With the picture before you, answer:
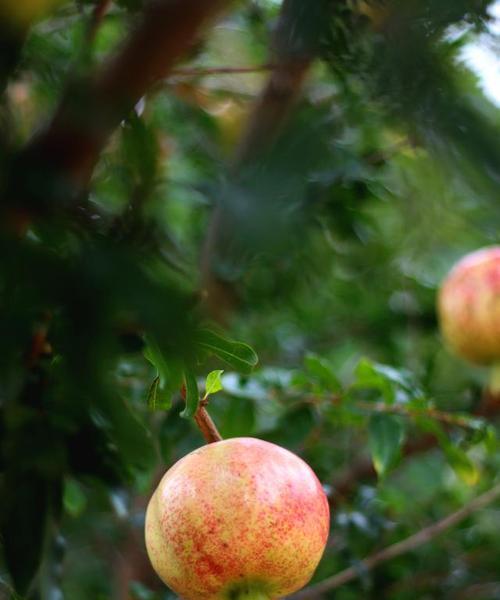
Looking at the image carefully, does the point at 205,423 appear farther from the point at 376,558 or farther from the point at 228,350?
the point at 376,558

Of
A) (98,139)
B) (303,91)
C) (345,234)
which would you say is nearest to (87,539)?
(345,234)

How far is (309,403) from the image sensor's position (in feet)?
4.91

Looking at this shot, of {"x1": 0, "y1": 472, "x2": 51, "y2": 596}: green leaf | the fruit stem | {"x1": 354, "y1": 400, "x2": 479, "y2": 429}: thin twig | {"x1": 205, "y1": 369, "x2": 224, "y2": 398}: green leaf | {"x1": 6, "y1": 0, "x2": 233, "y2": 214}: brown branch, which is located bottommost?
{"x1": 354, "y1": 400, "x2": 479, "y2": 429}: thin twig

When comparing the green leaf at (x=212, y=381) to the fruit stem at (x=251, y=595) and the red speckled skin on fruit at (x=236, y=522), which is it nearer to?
the red speckled skin on fruit at (x=236, y=522)

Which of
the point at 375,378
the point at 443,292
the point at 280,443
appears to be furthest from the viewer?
the point at 443,292

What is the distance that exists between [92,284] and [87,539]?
1863 mm

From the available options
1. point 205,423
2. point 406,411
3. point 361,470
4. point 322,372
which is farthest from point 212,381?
point 361,470

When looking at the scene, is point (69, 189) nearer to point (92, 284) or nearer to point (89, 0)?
point (92, 284)

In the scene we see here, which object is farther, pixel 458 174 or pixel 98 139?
pixel 98 139

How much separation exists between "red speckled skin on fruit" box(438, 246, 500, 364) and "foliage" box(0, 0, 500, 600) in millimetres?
131

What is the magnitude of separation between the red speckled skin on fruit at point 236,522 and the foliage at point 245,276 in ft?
0.27

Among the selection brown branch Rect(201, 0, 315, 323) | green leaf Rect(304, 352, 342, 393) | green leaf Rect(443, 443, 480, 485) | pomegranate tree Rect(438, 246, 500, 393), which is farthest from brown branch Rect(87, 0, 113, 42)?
pomegranate tree Rect(438, 246, 500, 393)

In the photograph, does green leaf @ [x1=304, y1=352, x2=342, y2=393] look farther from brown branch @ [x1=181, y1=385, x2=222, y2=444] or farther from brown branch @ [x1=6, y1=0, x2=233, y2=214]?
brown branch @ [x1=6, y1=0, x2=233, y2=214]

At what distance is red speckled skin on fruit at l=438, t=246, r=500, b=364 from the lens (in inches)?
71.1
